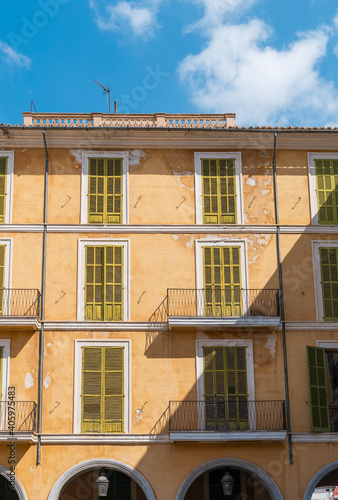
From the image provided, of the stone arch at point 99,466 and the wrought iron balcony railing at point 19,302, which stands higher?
the wrought iron balcony railing at point 19,302

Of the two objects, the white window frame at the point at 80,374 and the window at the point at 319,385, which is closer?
the white window frame at the point at 80,374

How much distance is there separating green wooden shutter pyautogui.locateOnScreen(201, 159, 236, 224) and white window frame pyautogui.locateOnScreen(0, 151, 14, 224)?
6016mm

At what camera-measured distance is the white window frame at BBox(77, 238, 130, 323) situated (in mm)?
24797

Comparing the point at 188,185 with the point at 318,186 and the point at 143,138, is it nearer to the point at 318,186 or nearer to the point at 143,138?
the point at 143,138

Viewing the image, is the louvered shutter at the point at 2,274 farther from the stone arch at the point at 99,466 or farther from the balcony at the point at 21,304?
the stone arch at the point at 99,466

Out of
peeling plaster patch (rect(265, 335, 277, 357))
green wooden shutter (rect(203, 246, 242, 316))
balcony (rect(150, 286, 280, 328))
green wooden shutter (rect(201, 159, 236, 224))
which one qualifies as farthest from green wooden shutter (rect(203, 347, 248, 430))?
green wooden shutter (rect(201, 159, 236, 224))

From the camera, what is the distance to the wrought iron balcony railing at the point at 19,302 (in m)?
24.5

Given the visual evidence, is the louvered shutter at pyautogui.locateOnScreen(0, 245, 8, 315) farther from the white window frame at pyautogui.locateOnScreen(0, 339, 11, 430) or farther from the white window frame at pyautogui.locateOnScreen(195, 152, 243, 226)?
the white window frame at pyautogui.locateOnScreen(195, 152, 243, 226)

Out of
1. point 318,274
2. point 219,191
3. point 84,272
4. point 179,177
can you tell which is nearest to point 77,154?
point 179,177

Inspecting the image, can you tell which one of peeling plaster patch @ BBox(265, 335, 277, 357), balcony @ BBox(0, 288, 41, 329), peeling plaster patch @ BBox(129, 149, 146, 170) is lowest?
peeling plaster patch @ BBox(265, 335, 277, 357)

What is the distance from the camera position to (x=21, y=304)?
24688 mm

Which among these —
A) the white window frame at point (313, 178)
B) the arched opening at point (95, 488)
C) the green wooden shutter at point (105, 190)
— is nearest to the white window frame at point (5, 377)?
the arched opening at point (95, 488)

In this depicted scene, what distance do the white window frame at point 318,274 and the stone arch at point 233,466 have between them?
15.8 feet

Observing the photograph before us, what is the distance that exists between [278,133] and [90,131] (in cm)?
593
